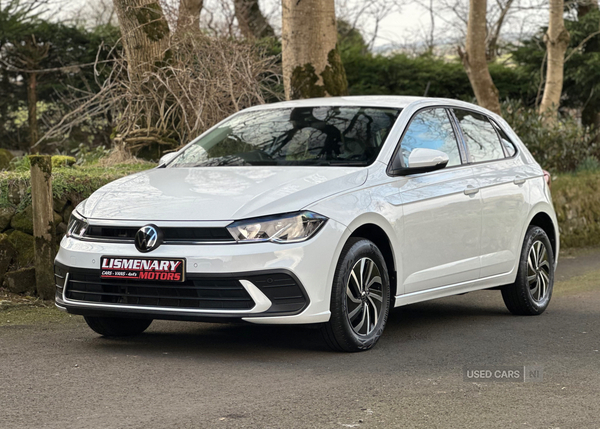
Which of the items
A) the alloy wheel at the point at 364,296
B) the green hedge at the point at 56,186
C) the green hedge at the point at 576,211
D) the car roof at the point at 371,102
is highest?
the car roof at the point at 371,102

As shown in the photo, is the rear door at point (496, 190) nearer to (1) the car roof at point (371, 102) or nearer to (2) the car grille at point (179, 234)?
(1) the car roof at point (371, 102)

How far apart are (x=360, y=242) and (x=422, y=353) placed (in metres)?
0.92

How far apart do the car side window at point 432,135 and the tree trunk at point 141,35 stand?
5323mm

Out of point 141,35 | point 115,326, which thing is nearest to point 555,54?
point 141,35

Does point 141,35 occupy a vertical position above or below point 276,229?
above

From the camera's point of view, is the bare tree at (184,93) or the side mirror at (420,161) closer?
the side mirror at (420,161)

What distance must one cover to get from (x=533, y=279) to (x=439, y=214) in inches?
69.8

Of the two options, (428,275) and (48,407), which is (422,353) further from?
(48,407)

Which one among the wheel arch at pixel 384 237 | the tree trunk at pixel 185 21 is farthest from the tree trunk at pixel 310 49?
the wheel arch at pixel 384 237

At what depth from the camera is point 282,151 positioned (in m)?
6.99

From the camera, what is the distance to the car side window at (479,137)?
782 centimetres

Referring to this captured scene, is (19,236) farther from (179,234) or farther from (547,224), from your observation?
(547,224)

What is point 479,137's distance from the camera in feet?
26.3

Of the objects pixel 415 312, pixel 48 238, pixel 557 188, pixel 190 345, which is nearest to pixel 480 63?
pixel 557 188
